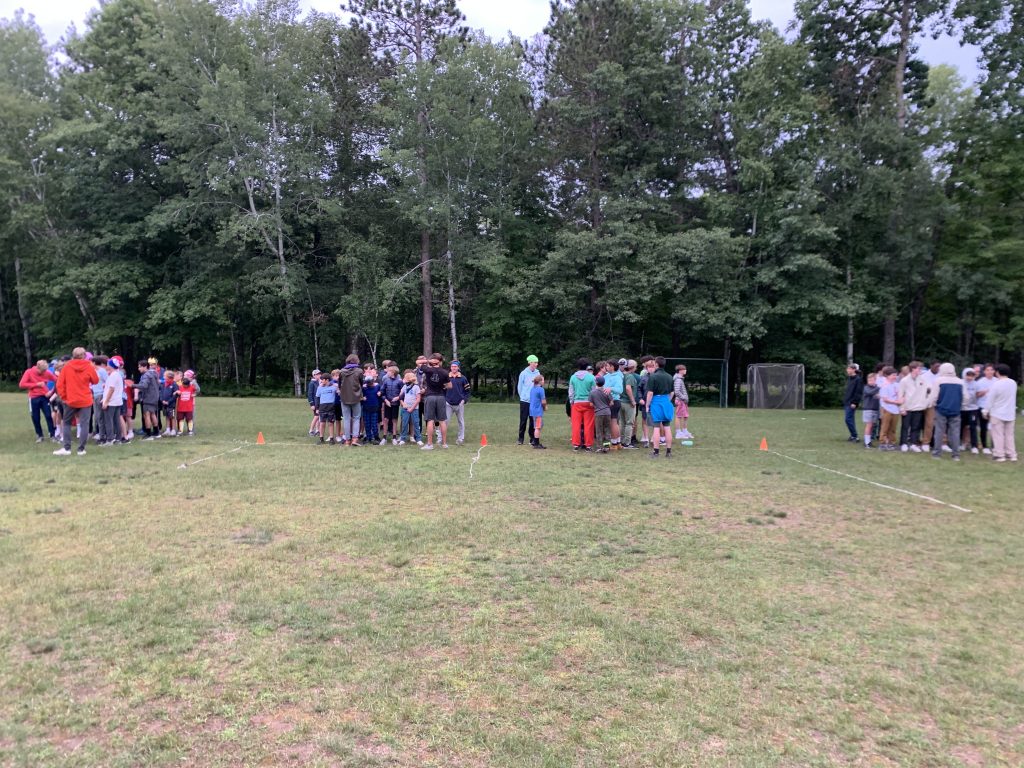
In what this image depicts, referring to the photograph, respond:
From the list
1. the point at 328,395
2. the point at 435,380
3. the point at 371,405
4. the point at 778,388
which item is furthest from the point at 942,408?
the point at 778,388

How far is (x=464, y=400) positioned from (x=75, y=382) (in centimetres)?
668

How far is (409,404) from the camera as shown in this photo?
12719 millimetres

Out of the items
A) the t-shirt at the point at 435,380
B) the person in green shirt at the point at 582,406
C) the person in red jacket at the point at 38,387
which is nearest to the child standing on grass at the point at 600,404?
the person in green shirt at the point at 582,406

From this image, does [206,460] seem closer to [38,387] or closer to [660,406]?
[38,387]

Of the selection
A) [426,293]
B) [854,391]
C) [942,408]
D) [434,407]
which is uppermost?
[426,293]

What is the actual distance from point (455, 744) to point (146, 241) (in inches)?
1535

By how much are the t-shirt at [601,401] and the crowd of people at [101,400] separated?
821 cm

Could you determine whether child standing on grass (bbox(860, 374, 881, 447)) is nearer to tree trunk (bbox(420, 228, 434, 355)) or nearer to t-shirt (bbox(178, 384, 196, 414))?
t-shirt (bbox(178, 384, 196, 414))

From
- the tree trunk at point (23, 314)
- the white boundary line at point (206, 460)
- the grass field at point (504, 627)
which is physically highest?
the tree trunk at point (23, 314)

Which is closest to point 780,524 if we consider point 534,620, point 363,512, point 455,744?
point 534,620

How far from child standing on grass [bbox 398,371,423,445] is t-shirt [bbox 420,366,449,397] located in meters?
0.38

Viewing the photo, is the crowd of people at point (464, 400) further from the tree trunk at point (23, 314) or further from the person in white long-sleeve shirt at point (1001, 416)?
the tree trunk at point (23, 314)

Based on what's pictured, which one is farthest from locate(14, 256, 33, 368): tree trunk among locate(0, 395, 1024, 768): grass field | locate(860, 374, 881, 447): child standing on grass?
locate(860, 374, 881, 447): child standing on grass

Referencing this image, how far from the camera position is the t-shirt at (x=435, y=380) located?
1234 centimetres
